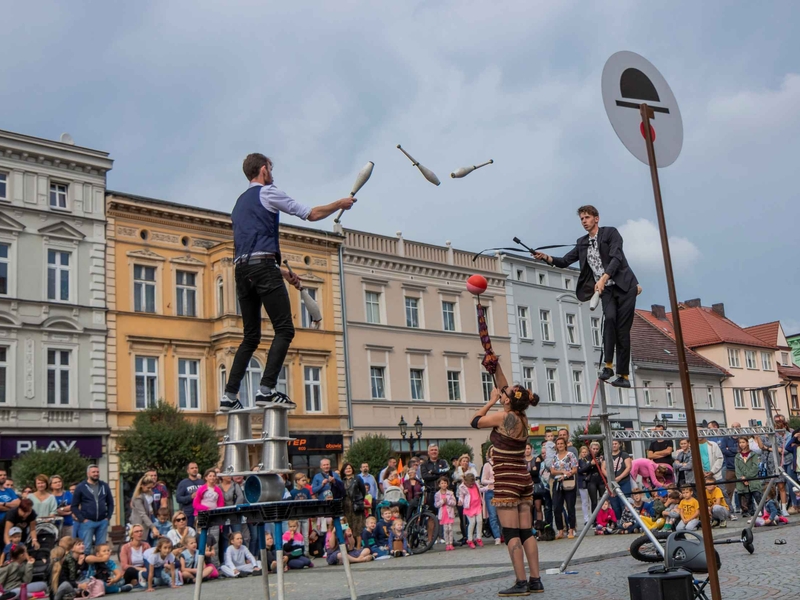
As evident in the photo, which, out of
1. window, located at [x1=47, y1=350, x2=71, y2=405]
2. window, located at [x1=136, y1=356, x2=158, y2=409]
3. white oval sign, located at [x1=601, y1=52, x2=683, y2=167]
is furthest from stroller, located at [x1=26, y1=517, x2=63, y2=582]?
window, located at [x1=136, y1=356, x2=158, y2=409]

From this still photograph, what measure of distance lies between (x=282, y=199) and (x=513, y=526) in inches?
146

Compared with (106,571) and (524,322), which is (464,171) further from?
(524,322)

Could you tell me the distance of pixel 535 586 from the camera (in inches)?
323

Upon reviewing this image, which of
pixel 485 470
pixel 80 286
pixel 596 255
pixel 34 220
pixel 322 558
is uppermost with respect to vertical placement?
pixel 34 220

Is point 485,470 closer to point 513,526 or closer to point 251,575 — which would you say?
point 251,575

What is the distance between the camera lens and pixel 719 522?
49.4 feet

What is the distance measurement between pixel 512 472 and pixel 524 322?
3951cm

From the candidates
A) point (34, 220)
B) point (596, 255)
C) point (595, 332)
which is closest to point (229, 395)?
point (596, 255)

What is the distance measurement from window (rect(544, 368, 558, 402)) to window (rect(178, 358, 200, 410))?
2027cm

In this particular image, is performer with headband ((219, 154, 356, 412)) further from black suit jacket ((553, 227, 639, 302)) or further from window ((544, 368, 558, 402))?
window ((544, 368, 558, 402))

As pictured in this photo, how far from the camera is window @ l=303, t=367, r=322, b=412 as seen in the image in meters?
37.2

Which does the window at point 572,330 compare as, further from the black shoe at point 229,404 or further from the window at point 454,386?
the black shoe at point 229,404

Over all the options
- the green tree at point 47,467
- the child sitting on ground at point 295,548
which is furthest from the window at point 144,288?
the child sitting on ground at point 295,548

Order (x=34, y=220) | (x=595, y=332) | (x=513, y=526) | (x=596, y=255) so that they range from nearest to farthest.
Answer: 1. (x=513, y=526)
2. (x=596, y=255)
3. (x=34, y=220)
4. (x=595, y=332)
